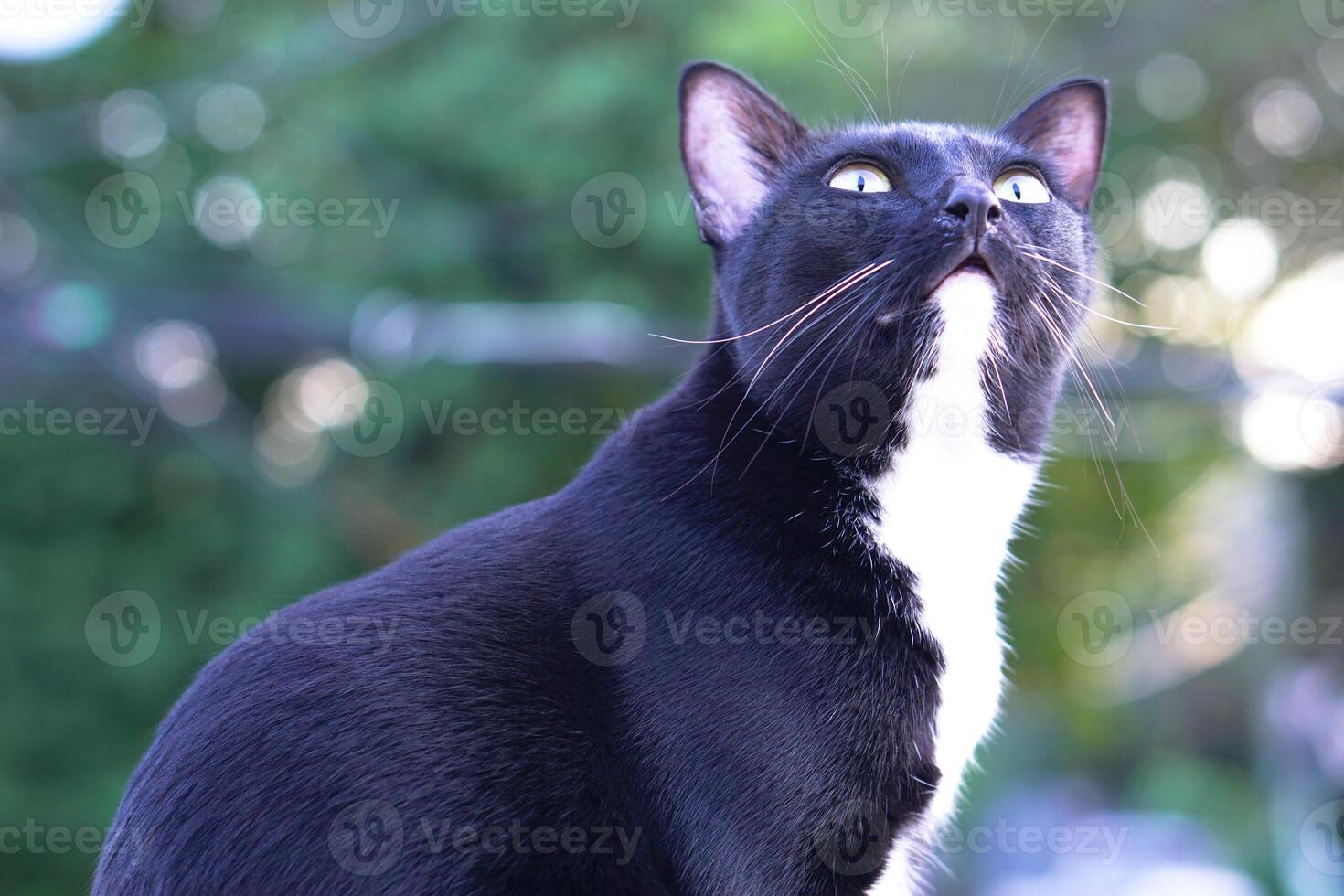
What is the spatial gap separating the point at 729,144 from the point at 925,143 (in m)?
0.39

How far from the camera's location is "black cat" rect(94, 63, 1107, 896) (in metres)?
1.50

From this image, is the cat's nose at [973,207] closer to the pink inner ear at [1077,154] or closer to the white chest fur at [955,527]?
the white chest fur at [955,527]

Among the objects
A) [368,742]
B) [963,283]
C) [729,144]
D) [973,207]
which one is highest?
[729,144]

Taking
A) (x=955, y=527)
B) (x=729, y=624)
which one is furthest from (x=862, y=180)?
(x=729, y=624)

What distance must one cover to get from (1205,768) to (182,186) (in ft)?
24.8

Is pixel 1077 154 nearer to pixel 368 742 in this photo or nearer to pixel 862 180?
pixel 862 180

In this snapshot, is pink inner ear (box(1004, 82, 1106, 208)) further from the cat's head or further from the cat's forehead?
the cat's forehead

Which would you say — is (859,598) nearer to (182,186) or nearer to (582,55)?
(582,55)

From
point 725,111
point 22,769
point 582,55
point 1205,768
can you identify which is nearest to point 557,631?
point 725,111

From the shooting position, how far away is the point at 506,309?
16.0 ft

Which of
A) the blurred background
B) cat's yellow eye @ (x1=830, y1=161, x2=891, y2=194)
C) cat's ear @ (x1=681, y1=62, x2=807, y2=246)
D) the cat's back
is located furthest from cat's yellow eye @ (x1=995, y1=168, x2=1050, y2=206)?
the blurred background

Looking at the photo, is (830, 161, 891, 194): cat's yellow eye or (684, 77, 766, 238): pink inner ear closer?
(830, 161, 891, 194): cat's yellow eye

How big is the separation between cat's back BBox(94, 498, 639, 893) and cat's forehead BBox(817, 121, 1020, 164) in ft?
3.02

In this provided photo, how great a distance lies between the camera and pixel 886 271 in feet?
5.88
